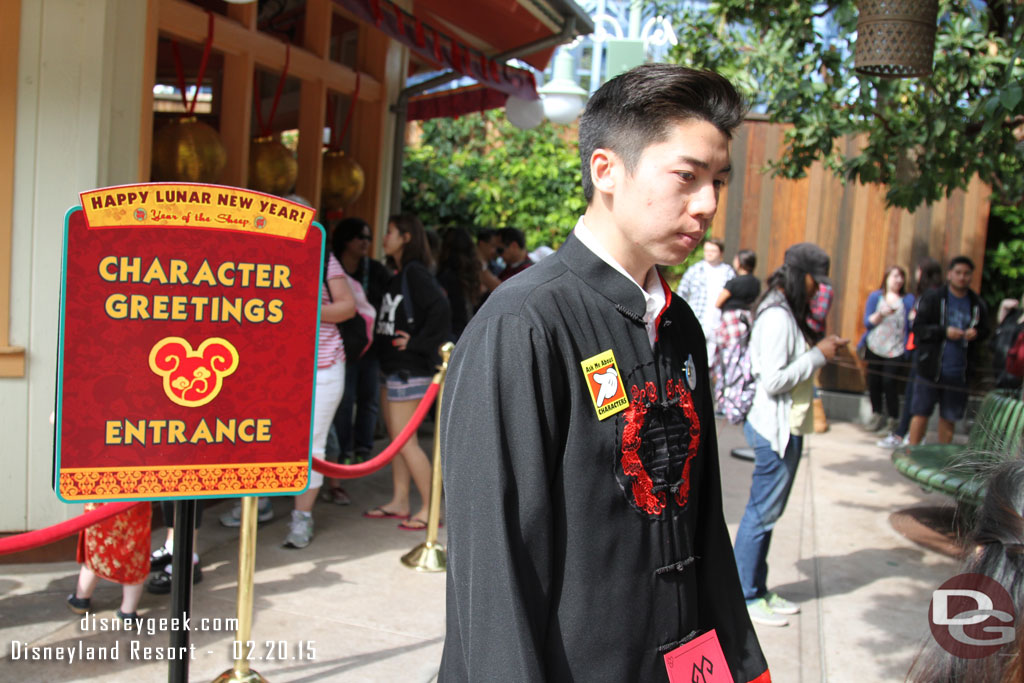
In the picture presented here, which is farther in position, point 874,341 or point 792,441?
point 874,341

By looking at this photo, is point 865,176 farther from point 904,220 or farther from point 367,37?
point 904,220

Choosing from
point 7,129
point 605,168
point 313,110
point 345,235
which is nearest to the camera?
point 605,168

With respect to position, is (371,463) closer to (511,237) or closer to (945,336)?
(511,237)

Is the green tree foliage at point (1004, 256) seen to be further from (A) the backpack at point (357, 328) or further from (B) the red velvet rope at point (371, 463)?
(B) the red velvet rope at point (371, 463)

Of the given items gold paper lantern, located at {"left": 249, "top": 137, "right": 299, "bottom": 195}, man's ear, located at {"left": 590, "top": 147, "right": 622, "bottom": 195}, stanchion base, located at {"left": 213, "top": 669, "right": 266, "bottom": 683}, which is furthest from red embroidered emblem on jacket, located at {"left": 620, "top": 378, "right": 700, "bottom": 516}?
gold paper lantern, located at {"left": 249, "top": 137, "right": 299, "bottom": 195}

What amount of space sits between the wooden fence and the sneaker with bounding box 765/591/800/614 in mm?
6455

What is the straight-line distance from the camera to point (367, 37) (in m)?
7.22

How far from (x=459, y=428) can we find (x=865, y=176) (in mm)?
3952

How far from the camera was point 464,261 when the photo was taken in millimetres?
6906

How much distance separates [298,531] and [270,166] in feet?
7.70

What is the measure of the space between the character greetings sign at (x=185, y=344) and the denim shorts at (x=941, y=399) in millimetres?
6379

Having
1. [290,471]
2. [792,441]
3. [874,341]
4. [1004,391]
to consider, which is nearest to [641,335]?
[290,471]

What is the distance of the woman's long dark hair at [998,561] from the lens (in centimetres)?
134

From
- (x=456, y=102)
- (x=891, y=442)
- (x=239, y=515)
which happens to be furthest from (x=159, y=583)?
(x=891, y=442)
